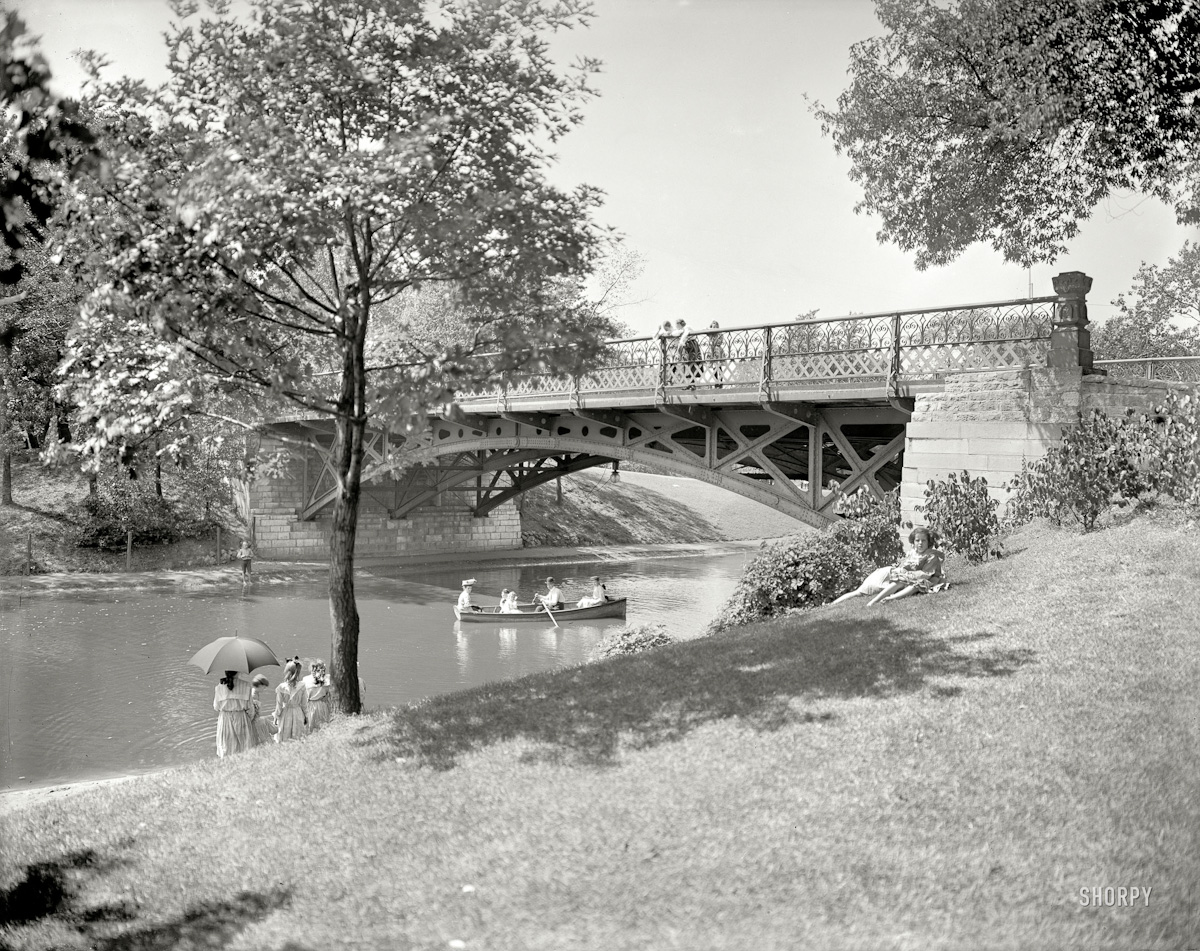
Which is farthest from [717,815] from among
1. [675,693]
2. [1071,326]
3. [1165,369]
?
[1165,369]

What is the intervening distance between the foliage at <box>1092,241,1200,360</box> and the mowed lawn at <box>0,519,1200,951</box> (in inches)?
972

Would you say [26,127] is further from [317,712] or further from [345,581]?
[317,712]

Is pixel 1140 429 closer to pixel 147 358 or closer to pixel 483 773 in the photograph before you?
pixel 483 773

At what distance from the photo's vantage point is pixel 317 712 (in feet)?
30.4

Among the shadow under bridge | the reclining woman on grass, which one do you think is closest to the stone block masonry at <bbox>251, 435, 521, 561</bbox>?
the shadow under bridge

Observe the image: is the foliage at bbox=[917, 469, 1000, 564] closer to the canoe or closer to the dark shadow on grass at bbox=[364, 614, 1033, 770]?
the dark shadow on grass at bbox=[364, 614, 1033, 770]

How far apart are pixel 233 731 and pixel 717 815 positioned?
6470 millimetres

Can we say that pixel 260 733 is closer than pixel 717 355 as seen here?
Yes

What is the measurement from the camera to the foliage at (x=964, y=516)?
10.8 m

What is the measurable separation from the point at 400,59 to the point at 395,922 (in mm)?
6483

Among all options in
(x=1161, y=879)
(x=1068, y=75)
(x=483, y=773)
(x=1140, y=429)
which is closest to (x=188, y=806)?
(x=483, y=773)

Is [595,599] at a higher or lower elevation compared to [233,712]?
lower

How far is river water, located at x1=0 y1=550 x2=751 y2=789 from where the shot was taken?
1332 centimetres

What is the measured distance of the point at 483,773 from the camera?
5.87 m
